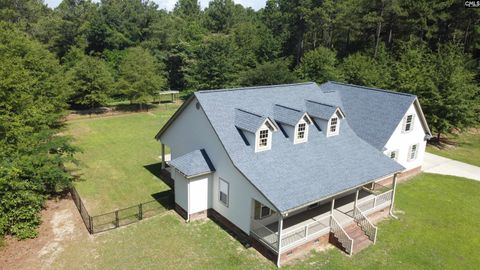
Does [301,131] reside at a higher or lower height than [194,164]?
higher

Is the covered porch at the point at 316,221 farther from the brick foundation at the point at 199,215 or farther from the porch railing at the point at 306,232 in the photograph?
the brick foundation at the point at 199,215

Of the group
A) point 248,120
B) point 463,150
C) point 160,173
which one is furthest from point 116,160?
point 463,150

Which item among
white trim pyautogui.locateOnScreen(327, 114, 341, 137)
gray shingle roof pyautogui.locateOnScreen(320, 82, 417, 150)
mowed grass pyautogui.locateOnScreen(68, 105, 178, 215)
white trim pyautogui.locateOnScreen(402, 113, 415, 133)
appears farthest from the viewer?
white trim pyautogui.locateOnScreen(402, 113, 415, 133)

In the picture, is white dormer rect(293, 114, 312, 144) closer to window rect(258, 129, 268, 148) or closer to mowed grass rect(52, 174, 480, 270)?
window rect(258, 129, 268, 148)

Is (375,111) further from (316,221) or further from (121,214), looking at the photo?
(121,214)

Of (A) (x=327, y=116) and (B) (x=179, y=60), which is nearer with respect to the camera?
(A) (x=327, y=116)

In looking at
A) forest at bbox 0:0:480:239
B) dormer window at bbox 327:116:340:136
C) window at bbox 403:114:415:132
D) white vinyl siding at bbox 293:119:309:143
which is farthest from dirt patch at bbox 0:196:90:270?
window at bbox 403:114:415:132

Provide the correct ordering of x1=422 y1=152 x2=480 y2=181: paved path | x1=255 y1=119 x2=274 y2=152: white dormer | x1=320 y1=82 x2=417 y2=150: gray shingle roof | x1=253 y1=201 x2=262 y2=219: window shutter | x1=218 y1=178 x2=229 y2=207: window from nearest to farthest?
1. x1=253 y1=201 x2=262 y2=219: window shutter
2. x1=255 y1=119 x2=274 y2=152: white dormer
3. x1=218 y1=178 x2=229 y2=207: window
4. x1=320 y1=82 x2=417 y2=150: gray shingle roof
5. x1=422 y1=152 x2=480 y2=181: paved path
